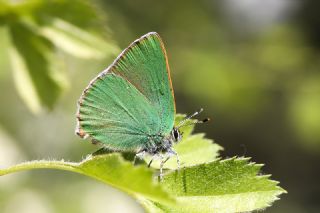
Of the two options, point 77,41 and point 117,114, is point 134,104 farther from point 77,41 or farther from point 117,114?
point 77,41

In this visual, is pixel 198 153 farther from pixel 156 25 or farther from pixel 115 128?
pixel 156 25

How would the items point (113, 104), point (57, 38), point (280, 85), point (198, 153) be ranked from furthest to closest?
point (280, 85) → point (57, 38) → point (113, 104) → point (198, 153)

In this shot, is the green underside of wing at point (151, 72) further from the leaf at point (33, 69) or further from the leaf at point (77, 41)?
the leaf at point (33, 69)

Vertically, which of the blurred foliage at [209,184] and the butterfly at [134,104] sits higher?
the butterfly at [134,104]

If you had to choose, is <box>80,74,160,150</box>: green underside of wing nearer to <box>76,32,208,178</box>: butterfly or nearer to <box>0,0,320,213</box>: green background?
<box>76,32,208,178</box>: butterfly

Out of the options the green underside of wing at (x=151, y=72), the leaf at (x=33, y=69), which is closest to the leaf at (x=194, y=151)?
the green underside of wing at (x=151, y=72)

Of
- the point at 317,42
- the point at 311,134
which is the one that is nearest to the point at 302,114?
the point at 311,134

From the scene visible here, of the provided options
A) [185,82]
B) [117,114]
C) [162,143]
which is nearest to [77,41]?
[117,114]
